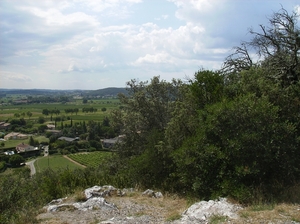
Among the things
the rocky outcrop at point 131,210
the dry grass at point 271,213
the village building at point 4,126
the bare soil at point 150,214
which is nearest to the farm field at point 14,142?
the village building at point 4,126

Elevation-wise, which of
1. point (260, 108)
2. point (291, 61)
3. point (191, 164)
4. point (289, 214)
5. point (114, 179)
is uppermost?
point (291, 61)

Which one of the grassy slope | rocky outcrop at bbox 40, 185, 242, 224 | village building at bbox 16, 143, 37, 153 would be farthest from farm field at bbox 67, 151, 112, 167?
rocky outcrop at bbox 40, 185, 242, 224

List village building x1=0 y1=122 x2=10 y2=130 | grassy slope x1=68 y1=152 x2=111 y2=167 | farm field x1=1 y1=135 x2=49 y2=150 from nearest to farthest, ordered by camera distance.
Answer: grassy slope x1=68 y1=152 x2=111 y2=167 < farm field x1=1 y1=135 x2=49 y2=150 < village building x1=0 y1=122 x2=10 y2=130

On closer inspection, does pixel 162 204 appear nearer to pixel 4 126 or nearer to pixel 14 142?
pixel 14 142

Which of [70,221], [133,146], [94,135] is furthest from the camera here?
[94,135]

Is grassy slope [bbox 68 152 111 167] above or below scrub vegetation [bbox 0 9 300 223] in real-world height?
below

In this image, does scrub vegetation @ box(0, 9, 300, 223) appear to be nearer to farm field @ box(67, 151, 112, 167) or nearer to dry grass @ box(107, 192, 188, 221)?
dry grass @ box(107, 192, 188, 221)

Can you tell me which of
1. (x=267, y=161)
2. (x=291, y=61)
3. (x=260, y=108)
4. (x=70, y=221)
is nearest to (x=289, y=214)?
(x=267, y=161)

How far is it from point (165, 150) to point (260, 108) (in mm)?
4910

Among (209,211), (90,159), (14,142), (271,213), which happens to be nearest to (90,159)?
(90,159)

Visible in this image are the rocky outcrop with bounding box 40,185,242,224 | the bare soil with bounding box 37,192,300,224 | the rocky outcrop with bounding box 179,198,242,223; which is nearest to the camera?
the bare soil with bounding box 37,192,300,224

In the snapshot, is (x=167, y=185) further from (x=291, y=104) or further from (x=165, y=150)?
(x=291, y=104)

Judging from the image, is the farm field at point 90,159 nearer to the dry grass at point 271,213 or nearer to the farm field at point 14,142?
the farm field at point 14,142

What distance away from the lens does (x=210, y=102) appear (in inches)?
426
